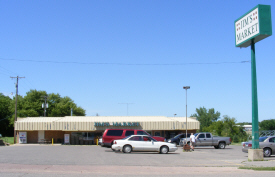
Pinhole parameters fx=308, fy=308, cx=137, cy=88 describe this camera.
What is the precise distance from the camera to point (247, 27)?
18.0 metres

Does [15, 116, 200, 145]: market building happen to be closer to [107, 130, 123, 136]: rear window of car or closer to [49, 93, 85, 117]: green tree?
[107, 130, 123, 136]: rear window of car

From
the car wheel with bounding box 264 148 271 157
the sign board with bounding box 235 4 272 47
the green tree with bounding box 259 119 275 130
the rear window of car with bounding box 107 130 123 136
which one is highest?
the sign board with bounding box 235 4 272 47

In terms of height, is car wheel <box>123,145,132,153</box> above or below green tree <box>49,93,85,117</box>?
below

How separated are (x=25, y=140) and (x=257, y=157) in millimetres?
39842

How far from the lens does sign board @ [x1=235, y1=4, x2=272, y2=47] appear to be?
17.0 metres

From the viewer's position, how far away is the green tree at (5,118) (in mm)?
83750

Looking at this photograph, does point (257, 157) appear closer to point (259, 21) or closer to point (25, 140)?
point (259, 21)

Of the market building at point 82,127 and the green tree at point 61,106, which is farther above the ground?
the green tree at point 61,106

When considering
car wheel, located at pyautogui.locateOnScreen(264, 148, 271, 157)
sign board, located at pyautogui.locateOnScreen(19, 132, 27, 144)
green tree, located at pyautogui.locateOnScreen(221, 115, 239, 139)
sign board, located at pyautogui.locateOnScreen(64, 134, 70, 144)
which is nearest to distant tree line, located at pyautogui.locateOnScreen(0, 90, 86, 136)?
sign board, located at pyautogui.locateOnScreen(19, 132, 27, 144)

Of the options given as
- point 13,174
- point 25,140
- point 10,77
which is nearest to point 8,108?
point 10,77

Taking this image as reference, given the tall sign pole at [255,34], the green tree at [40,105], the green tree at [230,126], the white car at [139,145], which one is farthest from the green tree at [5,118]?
the tall sign pole at [255,34]

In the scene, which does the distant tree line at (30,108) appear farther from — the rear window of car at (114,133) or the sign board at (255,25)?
the sign board at (255,25)

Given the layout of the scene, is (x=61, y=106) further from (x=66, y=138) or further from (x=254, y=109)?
(x=254, y=109)

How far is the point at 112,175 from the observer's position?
39.3ft
